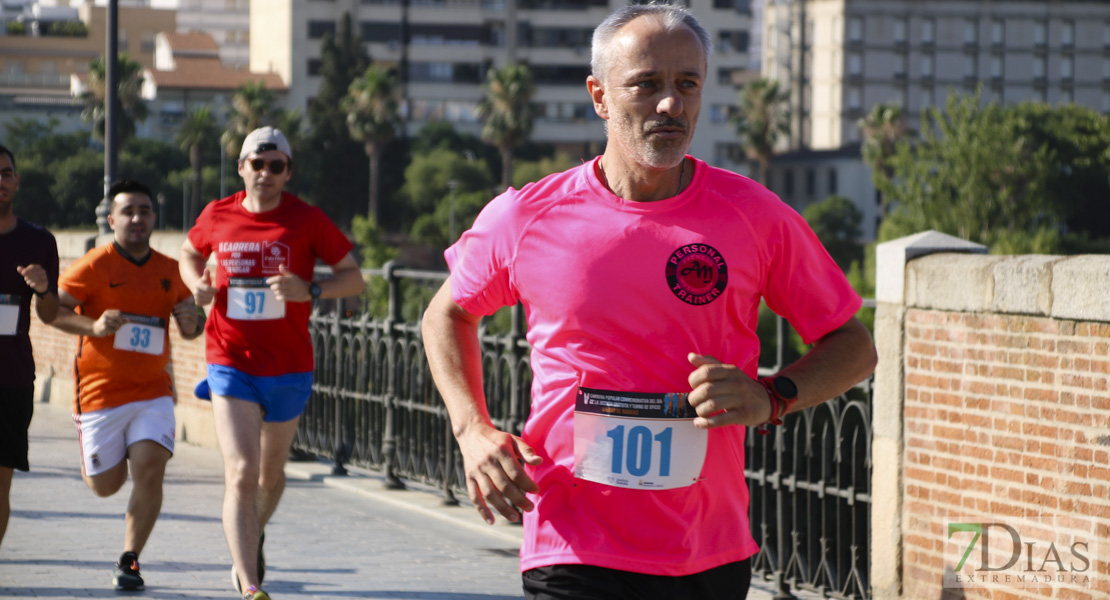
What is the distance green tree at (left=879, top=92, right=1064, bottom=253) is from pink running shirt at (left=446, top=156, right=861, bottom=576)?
76.6 metres

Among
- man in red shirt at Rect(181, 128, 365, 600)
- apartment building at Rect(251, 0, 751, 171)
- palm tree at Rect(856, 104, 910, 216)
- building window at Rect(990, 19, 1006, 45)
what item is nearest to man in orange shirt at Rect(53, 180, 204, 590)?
man in red shirt at Rect(181, 128, 365, 600)

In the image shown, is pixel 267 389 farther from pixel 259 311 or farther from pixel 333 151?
pixel 333 151

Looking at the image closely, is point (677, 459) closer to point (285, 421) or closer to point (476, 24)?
point (285, 421)

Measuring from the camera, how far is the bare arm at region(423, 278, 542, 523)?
9.96 ft

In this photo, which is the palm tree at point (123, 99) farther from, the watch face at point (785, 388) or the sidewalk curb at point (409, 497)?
the watch face at point (785, 388)

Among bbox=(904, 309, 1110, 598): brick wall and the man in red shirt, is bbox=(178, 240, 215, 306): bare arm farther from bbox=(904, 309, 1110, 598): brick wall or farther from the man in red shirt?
bbox=(904, 309, 1110, 598): brick wall

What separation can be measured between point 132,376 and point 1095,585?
4323 millimetres

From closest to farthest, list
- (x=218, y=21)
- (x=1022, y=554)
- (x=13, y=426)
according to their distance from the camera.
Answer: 1. (x=1022, y=554)
2. (x=13, y=426)
3. (x=218, y=21)

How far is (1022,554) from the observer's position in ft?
19.5

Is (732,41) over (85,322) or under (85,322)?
over

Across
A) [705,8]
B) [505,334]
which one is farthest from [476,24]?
[505,334]

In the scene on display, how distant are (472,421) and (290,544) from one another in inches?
208

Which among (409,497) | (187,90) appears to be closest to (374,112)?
(187,90)

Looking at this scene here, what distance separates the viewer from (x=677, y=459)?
3086mm
